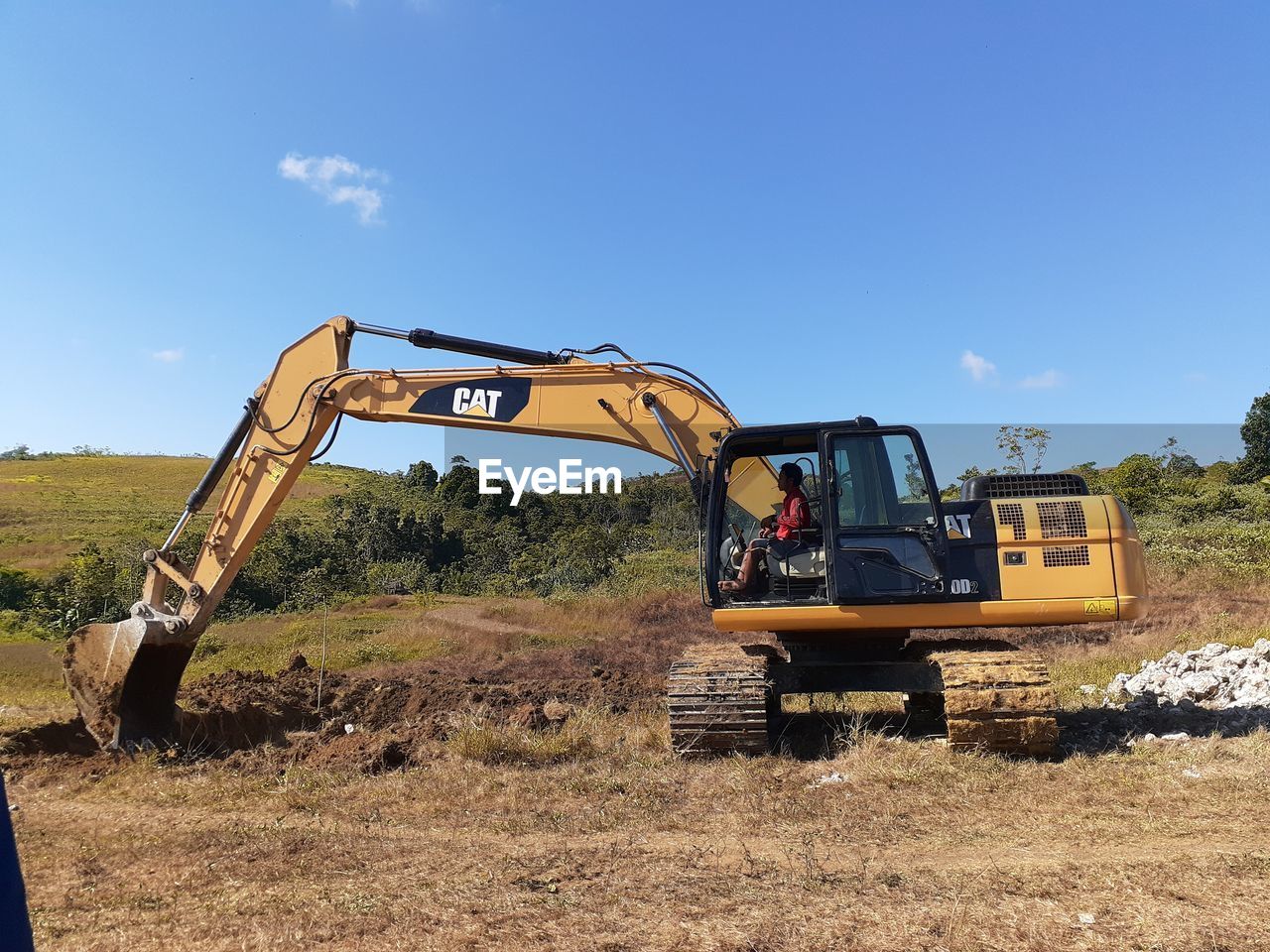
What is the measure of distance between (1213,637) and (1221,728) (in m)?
6.32

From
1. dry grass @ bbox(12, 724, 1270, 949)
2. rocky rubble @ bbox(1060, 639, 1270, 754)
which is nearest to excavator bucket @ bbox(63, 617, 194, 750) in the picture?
dry grass @ bbox(12, 724, 1270, 949)

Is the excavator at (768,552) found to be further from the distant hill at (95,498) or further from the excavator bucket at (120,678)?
the distant hill at (95,498)

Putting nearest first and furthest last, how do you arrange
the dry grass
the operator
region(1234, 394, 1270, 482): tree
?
the dry grass < the operator < region(1234, 394, 1270, 482): tree

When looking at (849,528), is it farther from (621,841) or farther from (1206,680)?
(1206,680)

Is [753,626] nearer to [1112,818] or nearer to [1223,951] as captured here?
[1112,818]

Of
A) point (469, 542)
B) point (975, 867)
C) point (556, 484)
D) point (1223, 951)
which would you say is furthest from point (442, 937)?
point (469, 542)

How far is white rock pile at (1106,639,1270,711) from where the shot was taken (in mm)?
9430

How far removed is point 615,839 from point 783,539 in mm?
3266

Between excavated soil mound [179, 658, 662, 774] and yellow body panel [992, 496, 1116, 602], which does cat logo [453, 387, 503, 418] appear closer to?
excavated soil mound [179, 658, 662, 774]

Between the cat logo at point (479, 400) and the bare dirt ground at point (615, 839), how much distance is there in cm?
307

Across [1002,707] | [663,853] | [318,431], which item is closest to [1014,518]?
[1002,707]

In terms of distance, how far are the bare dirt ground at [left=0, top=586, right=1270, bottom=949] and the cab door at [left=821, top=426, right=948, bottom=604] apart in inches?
52.9

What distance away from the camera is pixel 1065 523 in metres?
7.77

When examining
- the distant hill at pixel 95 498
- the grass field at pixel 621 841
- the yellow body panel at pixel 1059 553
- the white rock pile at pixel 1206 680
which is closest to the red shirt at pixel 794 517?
the yellow body panel at pixel 1059 553
